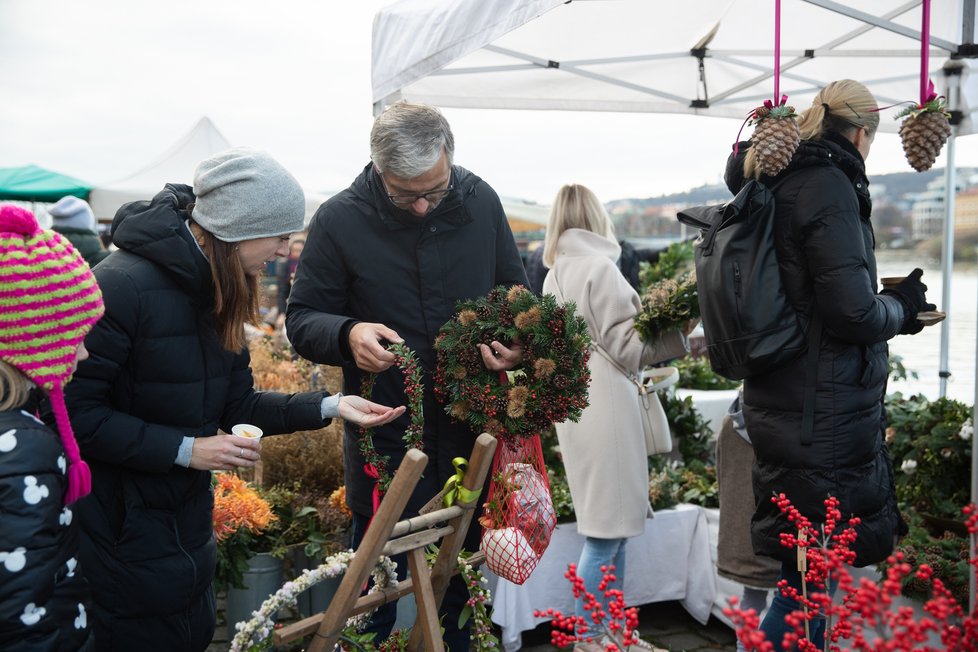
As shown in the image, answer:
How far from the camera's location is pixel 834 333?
2.37 meters

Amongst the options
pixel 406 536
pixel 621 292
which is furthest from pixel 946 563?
pixel 406 536

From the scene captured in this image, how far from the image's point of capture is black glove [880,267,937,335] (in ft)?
8.17

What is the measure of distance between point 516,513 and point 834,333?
1099 millimetres

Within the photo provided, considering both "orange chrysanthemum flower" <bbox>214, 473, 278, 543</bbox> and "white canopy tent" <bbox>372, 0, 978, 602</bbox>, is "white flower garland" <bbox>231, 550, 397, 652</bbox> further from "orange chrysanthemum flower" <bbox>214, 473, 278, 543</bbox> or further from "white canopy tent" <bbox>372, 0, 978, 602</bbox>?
"white canopy tent" <bbox>372, 0, 978, 602</bbox>

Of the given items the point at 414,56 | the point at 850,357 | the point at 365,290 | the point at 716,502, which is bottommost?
the point at 716,502

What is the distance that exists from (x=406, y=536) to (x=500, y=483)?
0.33 meters

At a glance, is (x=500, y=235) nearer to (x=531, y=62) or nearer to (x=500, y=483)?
(x=500, y=483)

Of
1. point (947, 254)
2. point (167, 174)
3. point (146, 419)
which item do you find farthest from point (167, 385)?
point (167, 174)

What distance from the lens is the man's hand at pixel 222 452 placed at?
179 centimetres

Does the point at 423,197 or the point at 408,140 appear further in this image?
the point at 423,197

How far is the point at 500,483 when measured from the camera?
77.7 inches

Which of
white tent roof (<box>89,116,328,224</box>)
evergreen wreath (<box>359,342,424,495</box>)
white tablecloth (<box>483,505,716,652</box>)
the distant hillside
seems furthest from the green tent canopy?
evergreen wreath (<box>359,342,424,495</box>)

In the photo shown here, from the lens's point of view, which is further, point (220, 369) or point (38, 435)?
point (220, 369)

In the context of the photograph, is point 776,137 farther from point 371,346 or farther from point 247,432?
point 247,432
